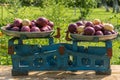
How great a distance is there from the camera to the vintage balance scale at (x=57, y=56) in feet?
11.2

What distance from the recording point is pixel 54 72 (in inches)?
141

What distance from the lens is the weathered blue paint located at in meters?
3.42

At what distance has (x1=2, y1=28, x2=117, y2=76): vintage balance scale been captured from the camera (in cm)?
341

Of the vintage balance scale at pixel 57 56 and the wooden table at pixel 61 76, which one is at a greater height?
the vintage balance scale at pixel 57 56

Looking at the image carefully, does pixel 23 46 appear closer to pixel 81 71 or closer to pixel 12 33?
pixel 12 33

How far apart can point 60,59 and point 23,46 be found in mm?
357

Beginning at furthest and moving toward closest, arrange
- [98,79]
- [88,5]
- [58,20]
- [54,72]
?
[88,5] → [58,20] → [54,72] → [98,79]

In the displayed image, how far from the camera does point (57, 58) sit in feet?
11.3

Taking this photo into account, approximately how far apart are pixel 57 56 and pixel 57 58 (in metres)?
0.02

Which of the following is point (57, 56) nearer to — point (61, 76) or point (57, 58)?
point (57, 58)

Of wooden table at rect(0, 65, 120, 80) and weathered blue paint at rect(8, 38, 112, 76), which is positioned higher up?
weathered blue paint at rect(8, 38, 112, 76)

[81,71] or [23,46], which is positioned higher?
[23,46]

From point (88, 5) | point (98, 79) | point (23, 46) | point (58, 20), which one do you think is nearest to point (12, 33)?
point (23, 46)

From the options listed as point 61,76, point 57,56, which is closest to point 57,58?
point 57,56
